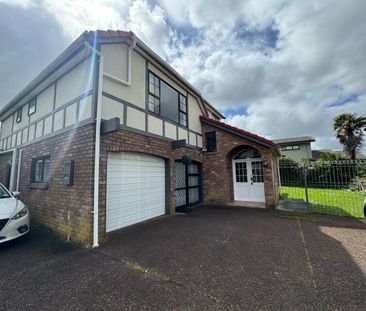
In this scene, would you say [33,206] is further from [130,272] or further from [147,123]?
[130,272]

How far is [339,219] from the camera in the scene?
634 centimetres

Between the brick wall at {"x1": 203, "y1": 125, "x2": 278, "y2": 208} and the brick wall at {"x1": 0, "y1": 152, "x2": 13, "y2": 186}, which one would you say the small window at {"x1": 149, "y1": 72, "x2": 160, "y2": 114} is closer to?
the brick wall at {"x1": 203, "y1": 125, "x2": 278, "y2": 208}

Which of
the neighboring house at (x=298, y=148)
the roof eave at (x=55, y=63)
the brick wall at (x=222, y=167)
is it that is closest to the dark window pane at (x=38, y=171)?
the roof eave at (x=55, y=63)

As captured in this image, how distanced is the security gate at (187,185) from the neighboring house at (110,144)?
0.17 feet

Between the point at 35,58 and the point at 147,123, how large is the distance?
6.94 meters

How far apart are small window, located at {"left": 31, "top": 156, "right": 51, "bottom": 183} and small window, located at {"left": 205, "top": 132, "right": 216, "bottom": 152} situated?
762 cm

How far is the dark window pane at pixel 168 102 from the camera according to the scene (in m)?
7.61

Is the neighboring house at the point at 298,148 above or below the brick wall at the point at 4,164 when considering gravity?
above

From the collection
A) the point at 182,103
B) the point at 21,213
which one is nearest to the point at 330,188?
the point at 182,103

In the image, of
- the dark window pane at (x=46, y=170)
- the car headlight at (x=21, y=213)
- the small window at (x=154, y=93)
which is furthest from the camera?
the small window at (x=154, y=93)

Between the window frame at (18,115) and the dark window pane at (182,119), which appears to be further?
the window frame at (18,115)

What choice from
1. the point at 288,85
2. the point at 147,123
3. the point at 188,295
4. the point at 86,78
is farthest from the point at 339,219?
the point at 86,78

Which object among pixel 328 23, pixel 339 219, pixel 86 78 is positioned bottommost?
pixel 339 219

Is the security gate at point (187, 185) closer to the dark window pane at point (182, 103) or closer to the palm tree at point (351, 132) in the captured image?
the dark window pane at point (182, 103)
